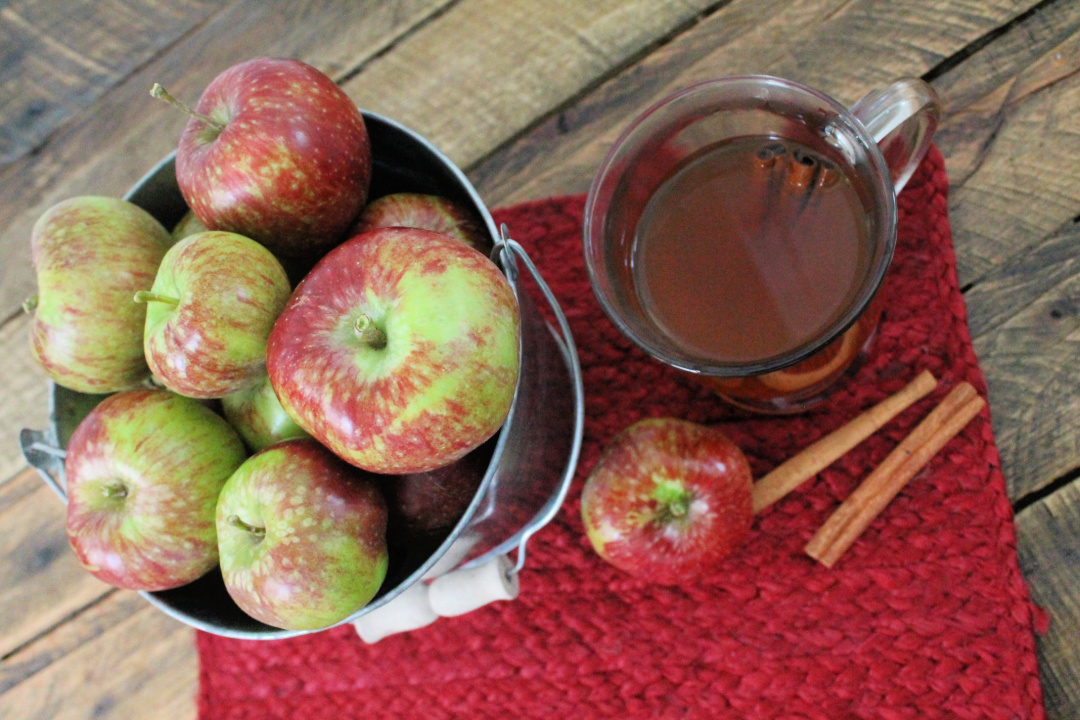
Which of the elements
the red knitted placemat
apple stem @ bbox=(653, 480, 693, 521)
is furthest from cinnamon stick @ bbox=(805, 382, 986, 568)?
apple stem @ bbox=(653, 480, 693, 521)

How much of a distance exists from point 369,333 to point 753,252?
1.05 feet

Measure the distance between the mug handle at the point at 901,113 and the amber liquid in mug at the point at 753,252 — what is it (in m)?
0.04

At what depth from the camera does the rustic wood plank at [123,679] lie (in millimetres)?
916

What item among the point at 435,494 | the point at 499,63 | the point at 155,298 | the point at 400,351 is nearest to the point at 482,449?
Answer: the point at 435,494

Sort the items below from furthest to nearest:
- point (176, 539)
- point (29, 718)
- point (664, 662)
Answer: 1. point (29, 718)
2. point (664, 662)
3. point (176, 539)

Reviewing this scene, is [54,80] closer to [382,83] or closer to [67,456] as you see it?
[382,83]

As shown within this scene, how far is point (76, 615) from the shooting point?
94 cm

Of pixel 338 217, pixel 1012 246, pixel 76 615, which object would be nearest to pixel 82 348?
pixel 338 217

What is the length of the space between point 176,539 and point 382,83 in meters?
0.56

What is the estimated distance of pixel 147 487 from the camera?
0.62 meters

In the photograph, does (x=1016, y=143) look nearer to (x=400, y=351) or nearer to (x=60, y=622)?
(x=400, y=351)

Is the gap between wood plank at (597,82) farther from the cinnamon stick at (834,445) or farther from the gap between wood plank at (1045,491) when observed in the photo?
the gap between wood plank at (1045,491)

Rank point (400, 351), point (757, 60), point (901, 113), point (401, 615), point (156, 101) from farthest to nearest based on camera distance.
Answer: point (156, 101), point (757, 60), point (401, 615), point (901, 113), point (400, 351)

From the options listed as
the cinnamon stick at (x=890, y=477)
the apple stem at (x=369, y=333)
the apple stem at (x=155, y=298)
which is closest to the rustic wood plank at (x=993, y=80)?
the cinnamon stick at (x=890, y=477)
